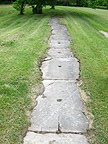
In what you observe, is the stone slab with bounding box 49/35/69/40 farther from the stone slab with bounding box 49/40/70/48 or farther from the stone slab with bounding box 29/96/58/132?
the stone slab with bounding box 29/96/58/132

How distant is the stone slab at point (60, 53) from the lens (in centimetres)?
601

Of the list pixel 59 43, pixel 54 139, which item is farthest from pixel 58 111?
pixel 59 43

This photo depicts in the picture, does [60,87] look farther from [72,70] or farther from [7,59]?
[7,59]

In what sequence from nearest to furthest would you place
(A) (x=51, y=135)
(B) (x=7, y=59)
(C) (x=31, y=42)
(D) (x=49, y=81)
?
(A) (x=51, y=135) < (D) (x=49, y=81) < (B) (x=7, y=59) < (C) (x=31, y=42)

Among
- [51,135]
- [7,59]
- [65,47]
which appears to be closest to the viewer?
[51,135]

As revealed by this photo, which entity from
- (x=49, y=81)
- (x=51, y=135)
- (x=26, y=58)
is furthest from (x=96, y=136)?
(x=26, y=58)

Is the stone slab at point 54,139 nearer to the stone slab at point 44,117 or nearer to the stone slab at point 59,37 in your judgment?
the stone slab at point 44,117

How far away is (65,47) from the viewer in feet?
22.9

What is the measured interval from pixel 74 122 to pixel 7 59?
3.50 m

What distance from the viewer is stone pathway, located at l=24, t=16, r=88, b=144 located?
2.60 meters

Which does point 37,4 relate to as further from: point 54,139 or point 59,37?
point 54,139

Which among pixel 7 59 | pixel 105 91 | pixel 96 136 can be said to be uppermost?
pixel 7 59

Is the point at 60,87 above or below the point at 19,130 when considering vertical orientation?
above

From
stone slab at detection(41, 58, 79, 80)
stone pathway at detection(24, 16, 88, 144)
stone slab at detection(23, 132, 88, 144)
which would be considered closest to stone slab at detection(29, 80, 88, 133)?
stone pathway at detection(24, 16, 88, 144)
